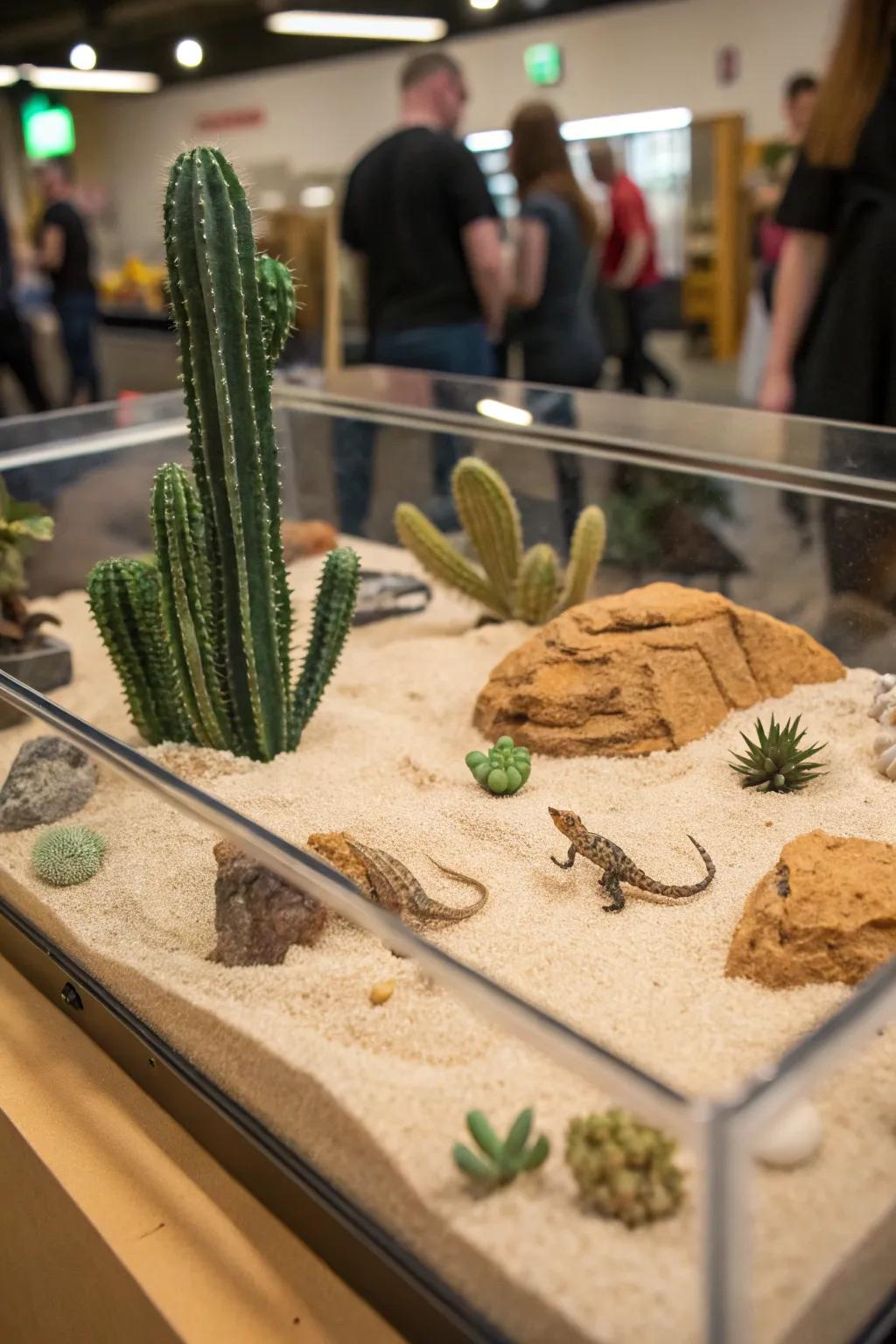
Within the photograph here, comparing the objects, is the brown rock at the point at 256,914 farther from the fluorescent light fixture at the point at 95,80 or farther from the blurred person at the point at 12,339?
the fluorescent light fixture at the point at 95,80

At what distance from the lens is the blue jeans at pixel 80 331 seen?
830cm

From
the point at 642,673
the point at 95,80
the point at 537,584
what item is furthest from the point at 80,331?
the point at 642,673

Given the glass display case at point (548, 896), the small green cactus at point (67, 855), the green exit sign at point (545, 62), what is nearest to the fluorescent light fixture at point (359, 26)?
the green exit sign at point (545, 62)

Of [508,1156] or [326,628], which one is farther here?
[326,628]

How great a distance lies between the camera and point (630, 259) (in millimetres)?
7285

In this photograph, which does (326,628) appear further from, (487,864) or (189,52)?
(189,52)

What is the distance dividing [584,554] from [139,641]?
42.1 inches

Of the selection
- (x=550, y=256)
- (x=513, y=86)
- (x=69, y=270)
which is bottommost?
(x=550, y=256)

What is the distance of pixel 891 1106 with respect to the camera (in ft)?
3.70

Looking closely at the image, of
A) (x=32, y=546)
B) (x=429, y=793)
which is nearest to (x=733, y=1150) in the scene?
(x=429, y=793)

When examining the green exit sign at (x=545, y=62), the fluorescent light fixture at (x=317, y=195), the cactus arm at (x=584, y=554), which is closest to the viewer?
the cactus arm at (x=584, y=554)

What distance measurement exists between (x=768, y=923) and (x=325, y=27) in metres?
10.9

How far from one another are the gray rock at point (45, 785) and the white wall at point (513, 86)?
20.0 ft

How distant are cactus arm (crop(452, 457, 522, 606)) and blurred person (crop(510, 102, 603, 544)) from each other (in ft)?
5.62
